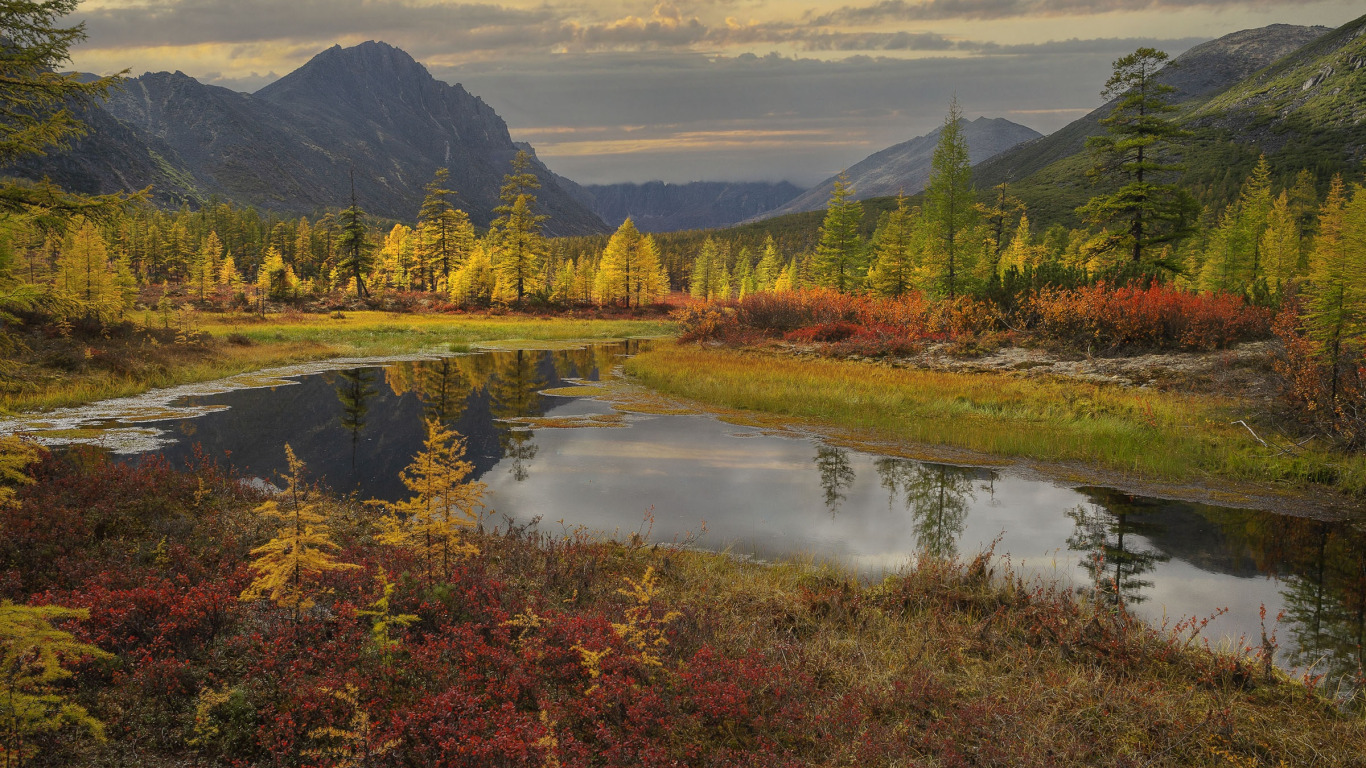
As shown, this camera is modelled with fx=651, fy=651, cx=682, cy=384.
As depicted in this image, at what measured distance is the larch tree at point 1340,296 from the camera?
14977 millimetres

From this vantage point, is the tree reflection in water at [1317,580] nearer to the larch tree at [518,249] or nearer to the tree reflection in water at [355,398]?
the tree reflection in water at [355,398]

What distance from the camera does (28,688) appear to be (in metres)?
4.39

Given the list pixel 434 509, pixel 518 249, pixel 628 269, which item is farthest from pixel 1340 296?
pixel 628 269

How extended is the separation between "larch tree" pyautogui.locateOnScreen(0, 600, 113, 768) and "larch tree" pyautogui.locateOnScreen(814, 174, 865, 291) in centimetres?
5874

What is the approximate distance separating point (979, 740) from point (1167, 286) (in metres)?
A: 30.1

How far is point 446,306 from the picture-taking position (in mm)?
72375

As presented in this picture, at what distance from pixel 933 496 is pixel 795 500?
118 inches

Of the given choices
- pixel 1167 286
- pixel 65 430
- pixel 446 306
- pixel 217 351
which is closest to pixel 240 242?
pixel 446 306

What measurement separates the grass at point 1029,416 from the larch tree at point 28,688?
700 inches

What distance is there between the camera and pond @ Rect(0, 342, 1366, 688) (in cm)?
923

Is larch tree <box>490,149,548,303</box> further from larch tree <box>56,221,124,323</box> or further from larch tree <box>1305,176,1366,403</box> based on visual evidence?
larch tree <box>1305,176,1366,403</box>

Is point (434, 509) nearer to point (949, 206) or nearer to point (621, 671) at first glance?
point (621, 671)

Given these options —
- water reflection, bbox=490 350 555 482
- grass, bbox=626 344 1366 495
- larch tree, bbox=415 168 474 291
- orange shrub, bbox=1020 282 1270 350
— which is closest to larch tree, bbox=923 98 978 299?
orange shrub, bbox=1020 282 1270 350

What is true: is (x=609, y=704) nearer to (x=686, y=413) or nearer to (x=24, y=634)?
(x=24, y=634)
